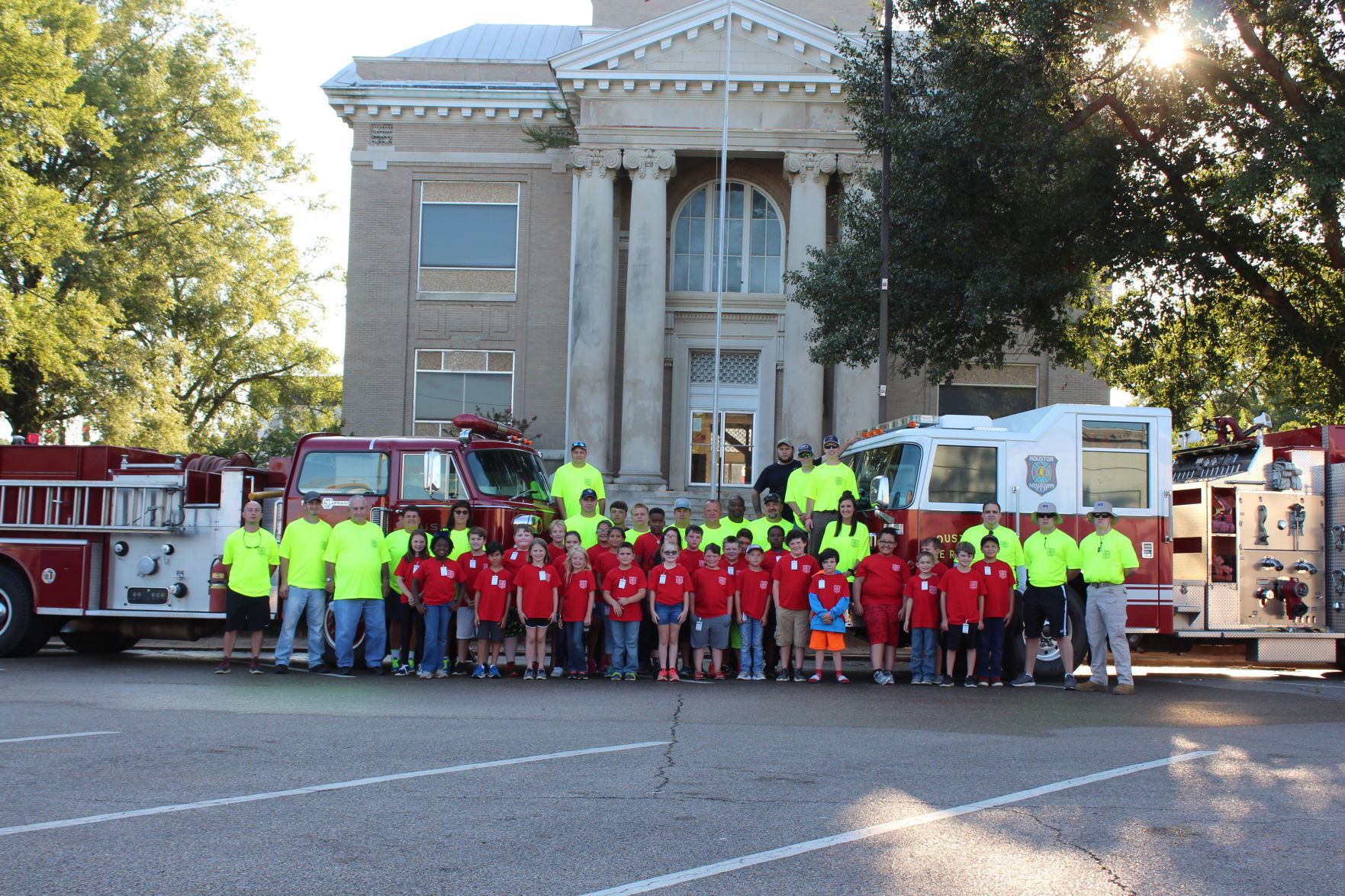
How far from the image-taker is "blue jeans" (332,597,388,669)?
12398 mm

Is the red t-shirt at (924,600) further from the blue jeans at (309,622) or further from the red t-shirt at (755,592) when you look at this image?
the blue jeans at (309,622)

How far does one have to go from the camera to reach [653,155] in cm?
2914

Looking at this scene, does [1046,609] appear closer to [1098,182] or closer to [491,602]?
[491,602]

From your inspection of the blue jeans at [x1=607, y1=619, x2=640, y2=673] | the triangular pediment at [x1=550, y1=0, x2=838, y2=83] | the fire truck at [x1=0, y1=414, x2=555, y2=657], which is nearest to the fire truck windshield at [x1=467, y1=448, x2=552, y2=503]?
the fire truck at [x1=0, y1=414, x2=555, y2=657]

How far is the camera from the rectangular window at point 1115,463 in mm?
12969

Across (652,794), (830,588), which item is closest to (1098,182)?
(830,588)

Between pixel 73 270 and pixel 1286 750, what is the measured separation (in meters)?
29.8

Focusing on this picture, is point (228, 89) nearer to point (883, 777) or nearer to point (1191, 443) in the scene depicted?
point (1191, 443)

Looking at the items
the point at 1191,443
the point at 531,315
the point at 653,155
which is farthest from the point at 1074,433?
the point at 531,315

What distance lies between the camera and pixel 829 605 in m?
12.3

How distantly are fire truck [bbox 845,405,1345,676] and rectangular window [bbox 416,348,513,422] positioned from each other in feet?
62.5

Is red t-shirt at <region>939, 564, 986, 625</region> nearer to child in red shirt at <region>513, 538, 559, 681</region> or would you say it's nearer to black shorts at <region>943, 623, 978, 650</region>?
black shorts at <region>943, 623, 978, 650</region>

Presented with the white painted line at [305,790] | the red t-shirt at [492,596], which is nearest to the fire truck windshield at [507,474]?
the red t-shirt at [492,596]

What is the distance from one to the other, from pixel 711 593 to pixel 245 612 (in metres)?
4.65
